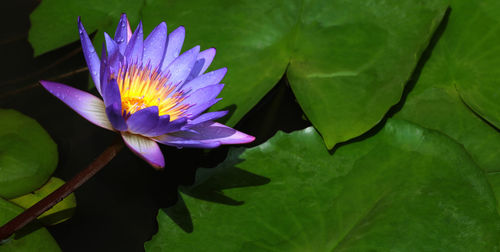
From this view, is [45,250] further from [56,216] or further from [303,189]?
[303,189]

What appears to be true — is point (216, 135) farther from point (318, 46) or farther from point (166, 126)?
point (318, 46)

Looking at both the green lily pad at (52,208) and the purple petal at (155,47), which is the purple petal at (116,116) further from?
the green lily pad at (52,208)

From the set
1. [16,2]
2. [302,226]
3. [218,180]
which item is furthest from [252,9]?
[16,2]

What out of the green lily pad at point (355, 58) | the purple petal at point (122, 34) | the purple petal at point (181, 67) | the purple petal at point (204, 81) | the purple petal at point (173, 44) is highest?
the purple petal at point (122, 34)

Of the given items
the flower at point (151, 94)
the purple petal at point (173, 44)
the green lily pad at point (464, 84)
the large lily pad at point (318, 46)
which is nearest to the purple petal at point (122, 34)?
the flower at point (151, 94)

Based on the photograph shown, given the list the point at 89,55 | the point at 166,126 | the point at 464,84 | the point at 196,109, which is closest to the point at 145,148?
the point at 166,126

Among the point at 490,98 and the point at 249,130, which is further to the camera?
the point at 249,130
